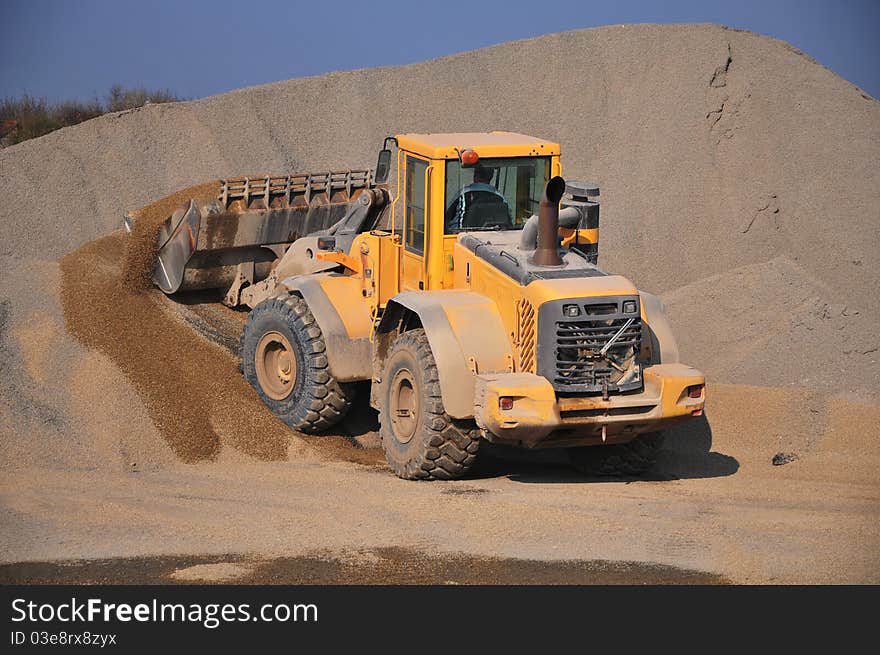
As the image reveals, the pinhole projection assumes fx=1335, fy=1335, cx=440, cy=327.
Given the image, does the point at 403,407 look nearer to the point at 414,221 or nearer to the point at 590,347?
the point at 414,221

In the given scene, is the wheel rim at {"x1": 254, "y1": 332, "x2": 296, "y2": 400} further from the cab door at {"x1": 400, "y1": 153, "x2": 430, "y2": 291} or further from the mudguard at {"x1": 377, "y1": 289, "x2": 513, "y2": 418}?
the mudguard at {"x1": 377, "y1": 289, "x2": 513, "y2": 418}

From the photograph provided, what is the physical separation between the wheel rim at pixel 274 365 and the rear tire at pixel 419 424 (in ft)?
5.48

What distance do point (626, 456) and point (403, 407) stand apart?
1.75 meters

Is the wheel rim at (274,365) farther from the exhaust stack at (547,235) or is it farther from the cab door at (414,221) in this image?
the exhaust stack at (547,235)

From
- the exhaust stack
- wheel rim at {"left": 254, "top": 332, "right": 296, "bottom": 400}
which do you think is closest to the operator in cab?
the exhaust stack

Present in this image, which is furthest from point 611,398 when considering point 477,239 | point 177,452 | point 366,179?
point 366,179

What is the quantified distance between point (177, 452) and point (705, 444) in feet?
14.3

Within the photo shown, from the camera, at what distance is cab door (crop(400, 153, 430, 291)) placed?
33.9 feet

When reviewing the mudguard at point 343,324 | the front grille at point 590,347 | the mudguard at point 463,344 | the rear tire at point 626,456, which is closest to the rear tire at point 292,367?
the mudguard at point 343,324

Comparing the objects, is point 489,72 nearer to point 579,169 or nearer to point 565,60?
point 565,60

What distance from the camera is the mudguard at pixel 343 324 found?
36.3 feet

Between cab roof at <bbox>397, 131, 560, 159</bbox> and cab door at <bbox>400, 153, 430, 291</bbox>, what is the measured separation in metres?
0.11

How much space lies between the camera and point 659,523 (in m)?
8.68

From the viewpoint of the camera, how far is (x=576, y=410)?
916 centimetres
